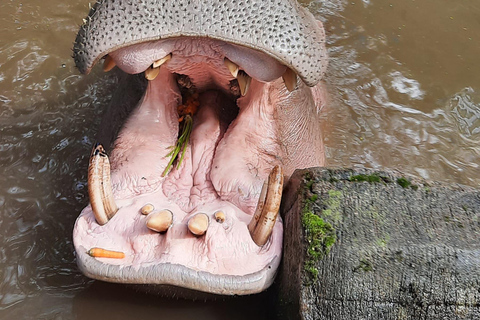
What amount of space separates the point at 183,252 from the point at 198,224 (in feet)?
0.37

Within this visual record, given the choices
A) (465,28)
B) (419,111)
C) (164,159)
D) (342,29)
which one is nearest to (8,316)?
(164,159)

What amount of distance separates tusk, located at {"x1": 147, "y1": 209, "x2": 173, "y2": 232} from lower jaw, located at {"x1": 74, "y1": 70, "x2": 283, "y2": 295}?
Result: 0.03m

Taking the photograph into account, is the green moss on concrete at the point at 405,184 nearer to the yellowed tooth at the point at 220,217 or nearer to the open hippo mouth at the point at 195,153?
the open hippo mouth at the point at 195,153

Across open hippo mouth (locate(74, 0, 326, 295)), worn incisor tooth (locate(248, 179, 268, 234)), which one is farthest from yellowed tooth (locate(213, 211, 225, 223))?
worn incisor tooth (locate(248, 179, 268, 234))

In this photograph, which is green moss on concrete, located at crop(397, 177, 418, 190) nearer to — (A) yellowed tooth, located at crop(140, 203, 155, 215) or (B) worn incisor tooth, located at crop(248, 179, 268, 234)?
(B) worn incisor tooth, located at crop(248, 179, 268, 234)

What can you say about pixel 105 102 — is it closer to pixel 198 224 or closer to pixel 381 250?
pixel 198 224

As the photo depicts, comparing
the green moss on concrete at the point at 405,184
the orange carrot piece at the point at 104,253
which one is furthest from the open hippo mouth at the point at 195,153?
the green moss on concrete at the point at 405,184

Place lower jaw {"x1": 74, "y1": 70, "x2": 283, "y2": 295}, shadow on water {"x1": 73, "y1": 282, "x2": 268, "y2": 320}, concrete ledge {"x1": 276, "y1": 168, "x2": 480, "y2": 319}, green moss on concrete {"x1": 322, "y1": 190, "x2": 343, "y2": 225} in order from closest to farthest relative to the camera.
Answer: concrete ledge {"x1": 276, "y1": 168, "x2": 480, "y2": 319}
green moss on concrete {"x1": 322, "y1": 190, "x2": 343, "y2": 225}
lower jaw {"x1": 74, "y1": 70, "x2": 283, "y2": 295}
shadow on water {"x1": 73, "y1": 282, "x2": 268, "y2": 320}

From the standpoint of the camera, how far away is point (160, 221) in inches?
75.1

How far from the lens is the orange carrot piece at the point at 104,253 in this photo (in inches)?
74.0

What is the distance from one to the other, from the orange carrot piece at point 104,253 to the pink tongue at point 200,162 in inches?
13.9

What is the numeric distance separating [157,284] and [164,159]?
65cm

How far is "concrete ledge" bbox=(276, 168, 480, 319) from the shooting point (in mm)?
1532

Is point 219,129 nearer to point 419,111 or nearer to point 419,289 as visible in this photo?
point 419,289
